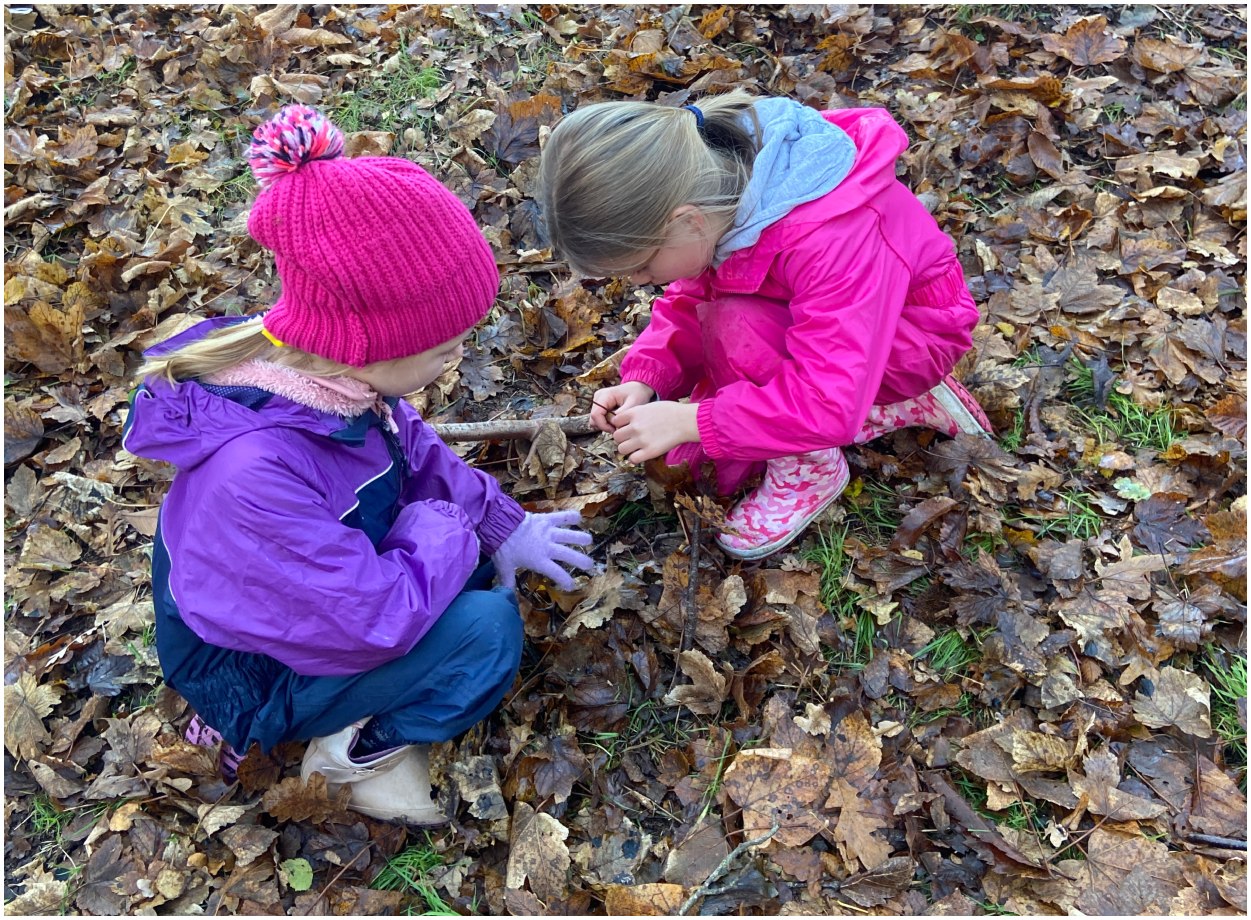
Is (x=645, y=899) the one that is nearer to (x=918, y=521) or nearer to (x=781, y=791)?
(x=781, y=791)

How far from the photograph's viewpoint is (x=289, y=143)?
176 cm

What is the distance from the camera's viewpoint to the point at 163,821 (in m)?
2.41

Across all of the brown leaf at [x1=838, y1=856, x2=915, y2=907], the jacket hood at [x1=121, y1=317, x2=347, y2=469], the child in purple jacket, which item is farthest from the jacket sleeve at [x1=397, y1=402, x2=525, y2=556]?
the brown leaf at [x1=838, y1=856, x2=915, y2=907]

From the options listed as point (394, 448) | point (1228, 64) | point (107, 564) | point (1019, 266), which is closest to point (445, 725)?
point (394, 448)

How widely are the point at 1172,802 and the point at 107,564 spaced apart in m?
3.25

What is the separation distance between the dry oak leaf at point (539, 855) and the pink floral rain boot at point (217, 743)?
0.81m

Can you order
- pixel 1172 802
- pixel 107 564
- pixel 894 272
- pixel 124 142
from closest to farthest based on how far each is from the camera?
pixel 1172 802 → pixel 894 272 → pixel 107 564 → pixel 124 142

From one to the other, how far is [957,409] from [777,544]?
76 cm

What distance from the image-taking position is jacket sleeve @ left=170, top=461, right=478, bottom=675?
1.87 meters

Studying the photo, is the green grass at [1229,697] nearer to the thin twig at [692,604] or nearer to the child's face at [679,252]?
the thin twig at [692,604]

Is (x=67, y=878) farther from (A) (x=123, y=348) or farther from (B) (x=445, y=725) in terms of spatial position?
(A) (x=123, y=348)

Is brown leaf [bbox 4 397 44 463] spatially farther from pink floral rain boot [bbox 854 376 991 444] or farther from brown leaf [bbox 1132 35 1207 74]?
brown leaf [bbox 1132 35 1207 74]

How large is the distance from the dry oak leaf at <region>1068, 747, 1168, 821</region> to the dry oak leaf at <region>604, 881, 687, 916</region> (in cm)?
103

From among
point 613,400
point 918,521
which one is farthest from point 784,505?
point 613,400
